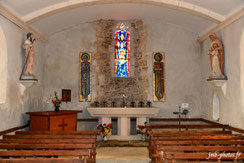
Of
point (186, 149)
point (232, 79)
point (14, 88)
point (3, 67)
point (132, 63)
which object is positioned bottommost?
point (186, 149)

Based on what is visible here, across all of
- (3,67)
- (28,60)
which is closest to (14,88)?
(3,67)

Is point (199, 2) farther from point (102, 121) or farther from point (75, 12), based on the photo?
point (102, 121)

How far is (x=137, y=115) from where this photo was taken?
9055 mm

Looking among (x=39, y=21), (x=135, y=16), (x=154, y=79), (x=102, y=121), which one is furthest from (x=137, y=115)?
(x=39, y=21)

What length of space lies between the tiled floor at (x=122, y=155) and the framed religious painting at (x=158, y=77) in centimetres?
278

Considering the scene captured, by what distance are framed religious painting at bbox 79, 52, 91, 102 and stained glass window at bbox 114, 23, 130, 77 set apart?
3.61ft

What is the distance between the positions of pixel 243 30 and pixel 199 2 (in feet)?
5.21

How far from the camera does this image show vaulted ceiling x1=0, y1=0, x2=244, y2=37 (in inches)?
289

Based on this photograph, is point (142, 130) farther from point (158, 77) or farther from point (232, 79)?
point (232, 79)

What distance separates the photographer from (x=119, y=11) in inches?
379

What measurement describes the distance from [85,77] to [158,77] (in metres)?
2.92

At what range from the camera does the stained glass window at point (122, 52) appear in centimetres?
1047

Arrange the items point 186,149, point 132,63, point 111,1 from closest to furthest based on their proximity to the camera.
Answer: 1. point 186,149
2. point 111,1
3. point 132,63

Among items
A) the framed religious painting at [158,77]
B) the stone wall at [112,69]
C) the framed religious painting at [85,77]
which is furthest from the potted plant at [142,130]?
the framed religious painting at [85,77]
